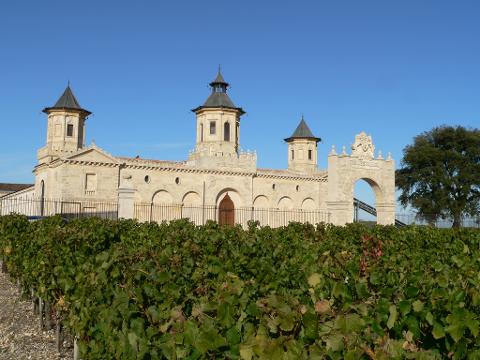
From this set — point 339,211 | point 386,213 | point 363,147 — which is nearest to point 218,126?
point 363,147

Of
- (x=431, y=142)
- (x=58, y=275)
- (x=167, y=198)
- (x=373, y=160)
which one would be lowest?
(x=58, y=275)

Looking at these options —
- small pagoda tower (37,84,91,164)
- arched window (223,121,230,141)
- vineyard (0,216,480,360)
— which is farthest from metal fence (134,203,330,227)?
vineyard (0,216,480,360)

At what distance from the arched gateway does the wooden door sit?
10445mm

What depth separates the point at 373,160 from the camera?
34500 mm

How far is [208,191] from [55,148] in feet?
42.3

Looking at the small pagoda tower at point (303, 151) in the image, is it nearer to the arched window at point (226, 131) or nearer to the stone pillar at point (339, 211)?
the arched window at point (226, 131)

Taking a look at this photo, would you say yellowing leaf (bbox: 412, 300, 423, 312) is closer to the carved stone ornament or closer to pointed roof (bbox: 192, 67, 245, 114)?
the carved stone ornament

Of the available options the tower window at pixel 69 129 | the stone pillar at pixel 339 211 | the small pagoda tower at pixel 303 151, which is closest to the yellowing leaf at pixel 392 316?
the stone pillar at pixel 339 211

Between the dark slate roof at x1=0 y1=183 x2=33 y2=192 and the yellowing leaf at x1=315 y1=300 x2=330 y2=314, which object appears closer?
the yellowing leaf at x1=315 y1=300 x2=330 y2=314

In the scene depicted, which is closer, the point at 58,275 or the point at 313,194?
the point at 58,275

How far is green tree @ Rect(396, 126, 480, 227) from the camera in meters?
46.3

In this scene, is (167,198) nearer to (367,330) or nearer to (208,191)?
(208,191)

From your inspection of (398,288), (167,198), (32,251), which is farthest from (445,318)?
(167,198)

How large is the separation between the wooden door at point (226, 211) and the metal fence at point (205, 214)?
372mm
